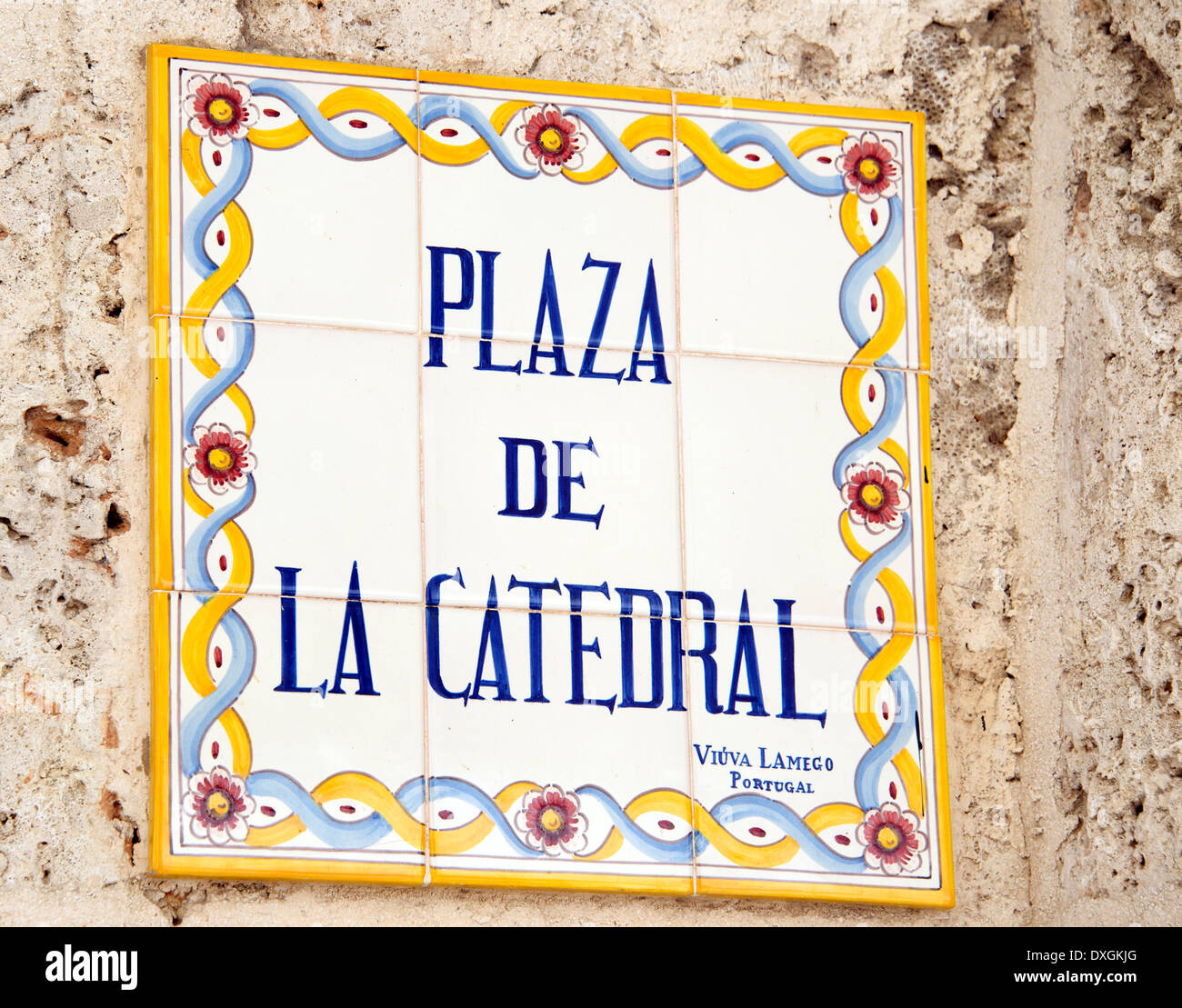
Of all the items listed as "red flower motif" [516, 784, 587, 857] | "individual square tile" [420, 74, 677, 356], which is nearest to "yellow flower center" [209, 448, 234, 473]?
"individual square tile" [420, 74, 677, 356]

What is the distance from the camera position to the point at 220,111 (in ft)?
9.04

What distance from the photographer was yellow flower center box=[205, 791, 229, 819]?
2520mm

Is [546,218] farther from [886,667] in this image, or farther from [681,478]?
[886,667]

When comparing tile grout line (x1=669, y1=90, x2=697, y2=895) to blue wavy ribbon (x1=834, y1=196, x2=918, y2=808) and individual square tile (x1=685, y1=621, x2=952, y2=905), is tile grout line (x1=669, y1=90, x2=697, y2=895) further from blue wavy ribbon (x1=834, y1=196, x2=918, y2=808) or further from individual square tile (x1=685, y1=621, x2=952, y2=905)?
blue wavy ribbon (x1=834, y1=196, x2=918, y2=808)

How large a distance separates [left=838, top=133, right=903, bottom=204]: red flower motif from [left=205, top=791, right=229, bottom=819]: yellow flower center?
1.25 metres

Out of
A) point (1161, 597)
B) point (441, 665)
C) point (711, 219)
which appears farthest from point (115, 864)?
point (1161, 597)

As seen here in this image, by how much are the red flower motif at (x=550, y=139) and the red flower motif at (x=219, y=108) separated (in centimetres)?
38

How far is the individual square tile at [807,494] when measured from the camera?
2785 millimetres

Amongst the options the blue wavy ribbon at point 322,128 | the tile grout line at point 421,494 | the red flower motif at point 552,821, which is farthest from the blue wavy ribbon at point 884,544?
the blue wavy ribbon at point 322,128

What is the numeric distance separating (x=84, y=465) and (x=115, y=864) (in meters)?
0.51

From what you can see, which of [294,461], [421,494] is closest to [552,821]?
[421,494]

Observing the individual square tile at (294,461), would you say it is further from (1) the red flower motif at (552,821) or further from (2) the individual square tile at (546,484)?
(1) the red flower motif at (552,821)

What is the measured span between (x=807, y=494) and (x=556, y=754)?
52 centimetres
